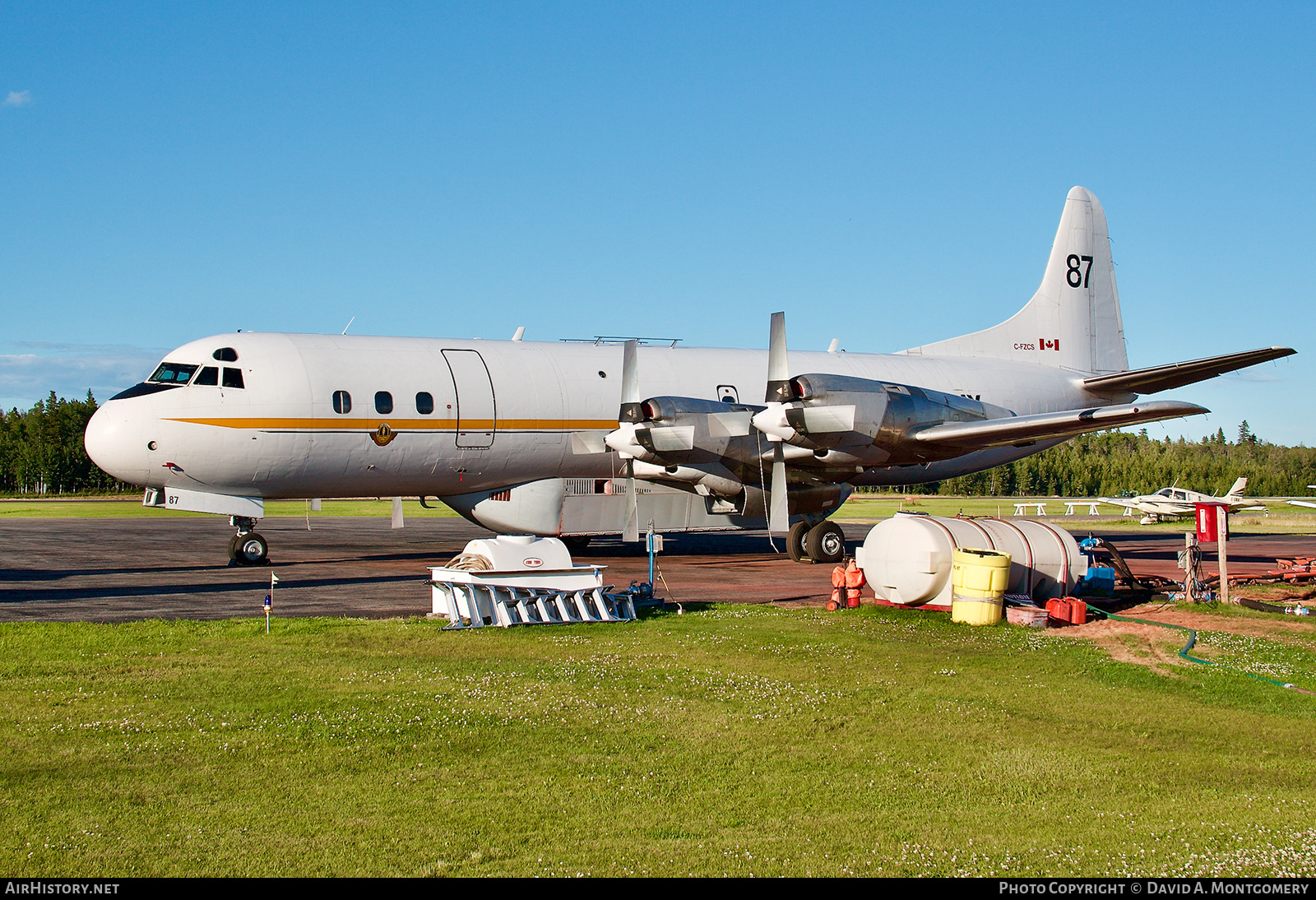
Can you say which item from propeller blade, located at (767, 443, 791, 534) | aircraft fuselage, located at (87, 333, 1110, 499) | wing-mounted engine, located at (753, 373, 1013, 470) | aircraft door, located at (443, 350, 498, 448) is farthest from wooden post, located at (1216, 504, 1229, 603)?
aircraft door, located at (443, 350, 498, 448)

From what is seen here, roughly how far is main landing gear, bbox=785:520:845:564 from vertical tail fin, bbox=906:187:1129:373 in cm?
760

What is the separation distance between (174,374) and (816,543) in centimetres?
1383

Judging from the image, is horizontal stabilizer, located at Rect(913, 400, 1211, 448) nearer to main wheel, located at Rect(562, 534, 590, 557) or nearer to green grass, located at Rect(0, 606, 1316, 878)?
green grass, located at Rect(0, 606, 1316, 878)

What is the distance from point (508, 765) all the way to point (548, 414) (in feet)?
47.9

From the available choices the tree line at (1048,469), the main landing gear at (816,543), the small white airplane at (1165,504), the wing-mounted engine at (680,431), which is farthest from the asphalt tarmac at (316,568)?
the tree line at (1048,469)

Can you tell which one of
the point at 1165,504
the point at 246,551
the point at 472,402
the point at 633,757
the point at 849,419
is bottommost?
the point at 633,757

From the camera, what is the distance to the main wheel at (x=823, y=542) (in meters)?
22.7

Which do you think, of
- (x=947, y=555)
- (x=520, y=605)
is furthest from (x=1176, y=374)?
(x=520, y=605)

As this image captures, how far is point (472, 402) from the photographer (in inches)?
820

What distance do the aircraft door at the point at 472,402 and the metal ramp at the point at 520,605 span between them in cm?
726

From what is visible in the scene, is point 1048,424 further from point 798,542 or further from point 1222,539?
point 798,542

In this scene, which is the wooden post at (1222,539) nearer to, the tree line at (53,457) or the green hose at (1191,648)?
the green hose at (1191,648)

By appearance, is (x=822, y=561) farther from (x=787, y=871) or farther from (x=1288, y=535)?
(x=1288, y=535)

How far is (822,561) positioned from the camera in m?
22.9
